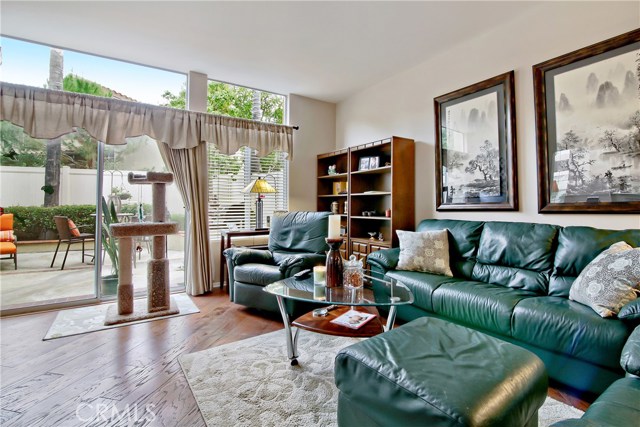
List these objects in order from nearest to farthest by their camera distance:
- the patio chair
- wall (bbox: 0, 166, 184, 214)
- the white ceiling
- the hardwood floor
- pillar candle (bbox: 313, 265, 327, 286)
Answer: the hardwood floor, pillar candle (bbox: 313, 265, 327, 286), the white ceiling, wall (bbox: 0, 166, 184, 214), the patio chair

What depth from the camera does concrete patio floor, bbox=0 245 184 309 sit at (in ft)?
9.93

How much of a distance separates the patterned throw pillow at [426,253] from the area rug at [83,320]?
2174 mm

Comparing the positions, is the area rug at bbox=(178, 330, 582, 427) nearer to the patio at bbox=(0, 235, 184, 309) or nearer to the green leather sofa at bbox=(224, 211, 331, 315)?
the green leather sofa at bbox=(224, 211, 331, 315)

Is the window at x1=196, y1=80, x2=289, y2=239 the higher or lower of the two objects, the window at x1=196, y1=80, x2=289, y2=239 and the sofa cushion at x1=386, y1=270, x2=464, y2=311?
the higher

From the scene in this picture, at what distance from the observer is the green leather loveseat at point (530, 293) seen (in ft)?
5.18

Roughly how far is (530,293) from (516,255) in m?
0.36

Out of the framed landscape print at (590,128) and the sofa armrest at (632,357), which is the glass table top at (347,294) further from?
the framed landscape print at (590,128)

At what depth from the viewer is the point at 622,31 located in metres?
2.13

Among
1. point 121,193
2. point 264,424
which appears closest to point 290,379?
point 264,424

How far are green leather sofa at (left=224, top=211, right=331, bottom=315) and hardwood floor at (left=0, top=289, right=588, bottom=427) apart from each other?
0.22 meters

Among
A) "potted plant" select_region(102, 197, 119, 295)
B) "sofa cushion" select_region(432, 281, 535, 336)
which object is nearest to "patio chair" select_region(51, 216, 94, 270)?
"potted plant" select_region(102, 197, 119, 295)

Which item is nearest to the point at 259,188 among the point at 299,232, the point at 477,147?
the point at 299,232

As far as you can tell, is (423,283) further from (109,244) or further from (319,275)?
(109,244)

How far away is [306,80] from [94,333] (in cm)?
361
